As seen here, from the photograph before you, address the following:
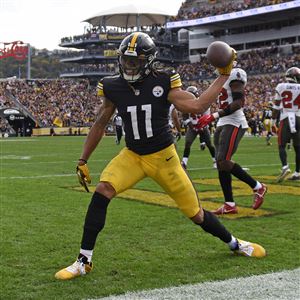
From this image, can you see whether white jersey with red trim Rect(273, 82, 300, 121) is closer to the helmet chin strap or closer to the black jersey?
the black jersey

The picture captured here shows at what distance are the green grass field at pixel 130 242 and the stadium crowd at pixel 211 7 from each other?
49.3 m

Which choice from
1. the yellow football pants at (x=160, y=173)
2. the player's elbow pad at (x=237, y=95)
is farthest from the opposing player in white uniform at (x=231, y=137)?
the yellow football pants at (x=160, y=173)

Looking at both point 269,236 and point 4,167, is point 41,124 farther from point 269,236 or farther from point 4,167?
point 269,236

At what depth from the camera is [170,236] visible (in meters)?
5.82

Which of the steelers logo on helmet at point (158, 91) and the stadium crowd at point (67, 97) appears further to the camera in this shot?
the stadium crowd at point (67, 97)

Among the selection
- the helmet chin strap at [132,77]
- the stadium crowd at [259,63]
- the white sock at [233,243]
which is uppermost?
the stadium crowd at [259,63]

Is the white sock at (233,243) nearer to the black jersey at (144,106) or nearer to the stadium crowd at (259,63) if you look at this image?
the black jersey at (144,106)

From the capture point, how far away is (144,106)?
14.8 ft

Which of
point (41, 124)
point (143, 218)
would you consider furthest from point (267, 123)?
point (41, 124)

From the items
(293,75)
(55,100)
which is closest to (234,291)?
(293,75)

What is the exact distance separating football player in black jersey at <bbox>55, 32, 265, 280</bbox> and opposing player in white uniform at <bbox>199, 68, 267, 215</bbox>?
2.22m

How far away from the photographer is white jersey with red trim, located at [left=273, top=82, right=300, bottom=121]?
1015 centimetres

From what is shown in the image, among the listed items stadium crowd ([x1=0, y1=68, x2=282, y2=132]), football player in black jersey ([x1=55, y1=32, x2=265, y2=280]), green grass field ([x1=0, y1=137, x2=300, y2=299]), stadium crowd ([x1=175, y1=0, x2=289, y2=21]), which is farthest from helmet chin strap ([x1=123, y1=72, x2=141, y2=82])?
stadium crowd ([x1=175, y1=0, x2=289, y2=21])

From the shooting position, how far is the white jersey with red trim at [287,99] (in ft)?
33.3
